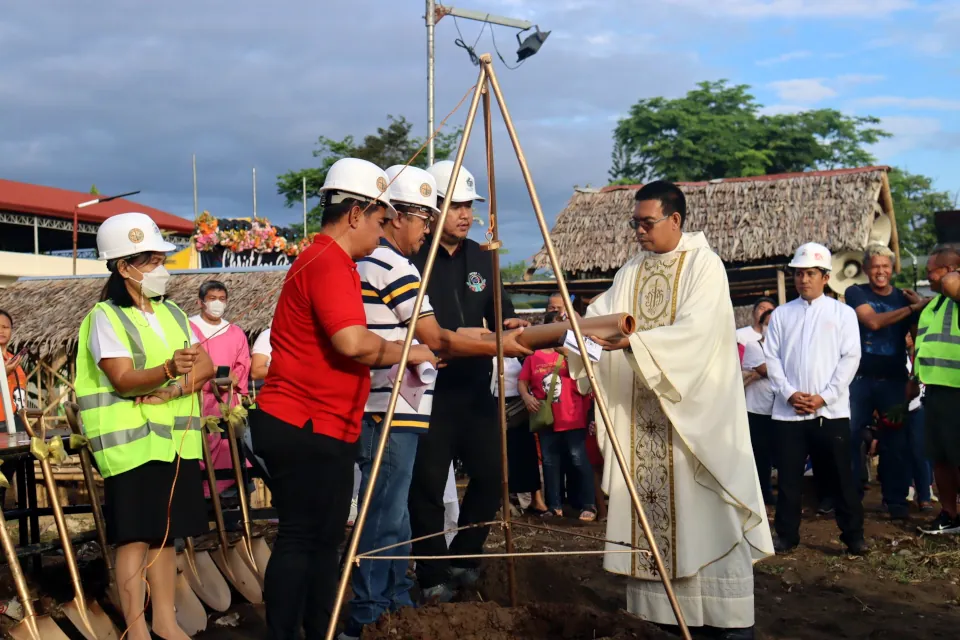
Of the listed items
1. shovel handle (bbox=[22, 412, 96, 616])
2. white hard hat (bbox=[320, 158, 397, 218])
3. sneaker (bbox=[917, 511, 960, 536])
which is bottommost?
sneaker (bbox=[917, 511, 960, 536])

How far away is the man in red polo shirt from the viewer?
3492 millimetres

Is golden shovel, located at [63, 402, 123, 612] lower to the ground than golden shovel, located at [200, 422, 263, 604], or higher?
higher

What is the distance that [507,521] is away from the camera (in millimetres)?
4230

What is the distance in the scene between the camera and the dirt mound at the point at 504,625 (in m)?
3.87

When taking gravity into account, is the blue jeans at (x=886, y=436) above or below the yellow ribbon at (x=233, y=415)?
below

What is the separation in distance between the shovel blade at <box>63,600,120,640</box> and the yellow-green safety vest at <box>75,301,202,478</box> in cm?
79

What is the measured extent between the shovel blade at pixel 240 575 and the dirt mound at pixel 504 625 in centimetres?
167

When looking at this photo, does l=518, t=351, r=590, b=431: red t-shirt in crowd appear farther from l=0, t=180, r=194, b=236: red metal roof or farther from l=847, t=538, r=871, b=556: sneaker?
l=0, t=180, r=194, b=236: red metal roof

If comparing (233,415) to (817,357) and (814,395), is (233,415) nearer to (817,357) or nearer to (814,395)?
(814,395)

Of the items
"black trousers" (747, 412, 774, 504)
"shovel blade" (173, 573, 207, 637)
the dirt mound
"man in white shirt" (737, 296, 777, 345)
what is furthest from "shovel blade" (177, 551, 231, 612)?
"man in white shirt" (737, 296, 777, 345)

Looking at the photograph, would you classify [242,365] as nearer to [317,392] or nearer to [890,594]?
[317,392]

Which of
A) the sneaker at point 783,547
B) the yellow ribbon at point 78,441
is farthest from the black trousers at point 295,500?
the sneaker at point 783,547

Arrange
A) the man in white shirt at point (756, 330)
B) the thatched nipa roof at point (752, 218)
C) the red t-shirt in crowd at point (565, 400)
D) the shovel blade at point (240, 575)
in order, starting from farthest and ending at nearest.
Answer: the thatched nipa roof at point (752, 218)
the man in white shirt at point (756, 330)
the red t-shirt in crowd at point (565, 400)
the shovel blade at point (240, 575)

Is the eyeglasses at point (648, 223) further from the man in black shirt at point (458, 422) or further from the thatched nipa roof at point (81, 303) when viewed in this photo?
the thatched nipa roof at point (81, 303)
